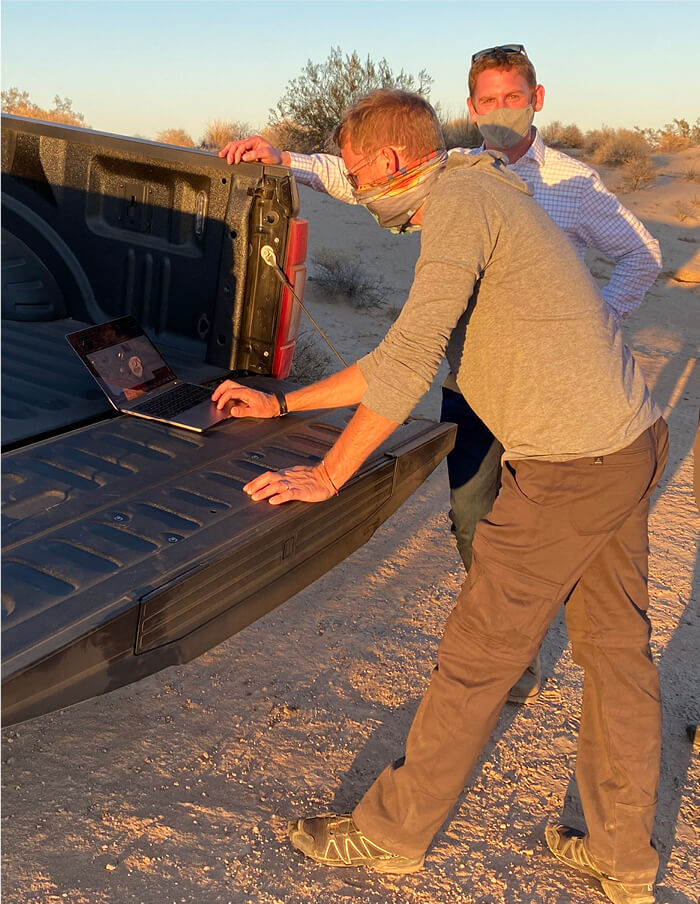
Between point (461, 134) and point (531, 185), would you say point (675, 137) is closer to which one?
point (461, 134)

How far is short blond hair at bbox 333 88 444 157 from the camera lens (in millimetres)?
2432

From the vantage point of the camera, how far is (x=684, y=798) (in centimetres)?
310

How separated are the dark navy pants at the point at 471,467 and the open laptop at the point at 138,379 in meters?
0.86

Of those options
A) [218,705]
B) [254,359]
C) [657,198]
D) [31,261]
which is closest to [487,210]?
[254,359]

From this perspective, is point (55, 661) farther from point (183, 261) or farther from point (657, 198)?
point (657, 198)

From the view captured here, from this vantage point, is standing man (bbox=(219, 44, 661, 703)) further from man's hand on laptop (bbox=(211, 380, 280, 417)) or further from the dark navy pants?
man's hand on laptop (bbox=(211, 380, 280, 417))

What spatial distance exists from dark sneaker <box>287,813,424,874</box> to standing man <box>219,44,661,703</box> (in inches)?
42.7

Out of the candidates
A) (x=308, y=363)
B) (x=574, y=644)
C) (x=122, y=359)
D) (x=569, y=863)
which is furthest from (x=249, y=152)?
(x=308, y=363)

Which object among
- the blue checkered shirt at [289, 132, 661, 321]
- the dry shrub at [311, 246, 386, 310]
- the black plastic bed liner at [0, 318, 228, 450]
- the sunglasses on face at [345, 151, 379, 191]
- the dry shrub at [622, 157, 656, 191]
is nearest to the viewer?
the sunglasses on face at [345, 151, 379, 191]

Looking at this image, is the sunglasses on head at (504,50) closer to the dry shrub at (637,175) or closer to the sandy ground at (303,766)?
the sandy ground at (303,766)

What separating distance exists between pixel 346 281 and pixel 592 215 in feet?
23.0

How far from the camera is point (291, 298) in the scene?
3.64 metres

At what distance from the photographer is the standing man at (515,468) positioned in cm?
236

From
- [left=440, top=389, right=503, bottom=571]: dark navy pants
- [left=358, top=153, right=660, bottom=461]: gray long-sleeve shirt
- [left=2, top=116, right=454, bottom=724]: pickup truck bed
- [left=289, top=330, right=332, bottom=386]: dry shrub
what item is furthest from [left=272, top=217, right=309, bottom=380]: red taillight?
[left=289, top=330, right=332, bottom=386]: dry shrub
